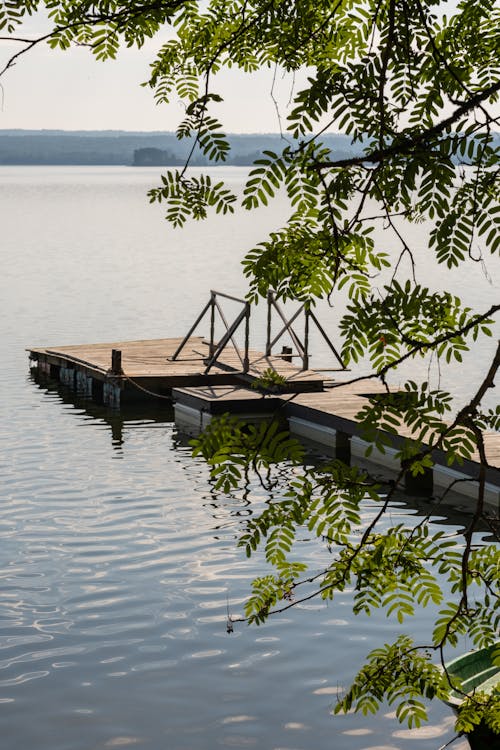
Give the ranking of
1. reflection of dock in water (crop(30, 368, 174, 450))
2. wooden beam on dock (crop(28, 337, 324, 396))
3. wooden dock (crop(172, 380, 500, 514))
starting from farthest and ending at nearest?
wooden beam on dock (crop(28, 337, 324, 396))
reflection of dock in water (crop(30, 368, 174, 450))
wooden dock (crop(172, 380, 500, 514))

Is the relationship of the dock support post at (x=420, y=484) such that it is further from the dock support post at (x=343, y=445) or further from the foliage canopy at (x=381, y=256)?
the foliage canopy at (x=381, y=256)

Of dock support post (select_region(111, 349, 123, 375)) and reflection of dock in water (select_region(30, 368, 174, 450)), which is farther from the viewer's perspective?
dock support post (select_region(111, 349, 123, 375))

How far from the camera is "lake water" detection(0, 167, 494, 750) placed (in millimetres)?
11453

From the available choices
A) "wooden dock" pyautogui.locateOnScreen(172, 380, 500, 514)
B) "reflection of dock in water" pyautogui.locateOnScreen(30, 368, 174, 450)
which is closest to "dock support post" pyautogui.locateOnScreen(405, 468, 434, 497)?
"wooden dock" pyautogui.locateOnScreen(172, 380, 500, 514)

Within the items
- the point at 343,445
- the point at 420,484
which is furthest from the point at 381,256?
the point at 343,445

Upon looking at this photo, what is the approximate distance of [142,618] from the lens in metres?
14.2

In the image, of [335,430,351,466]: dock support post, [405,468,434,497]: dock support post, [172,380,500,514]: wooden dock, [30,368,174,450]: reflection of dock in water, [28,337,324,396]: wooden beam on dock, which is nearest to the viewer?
[405,468,434,497]: dock support post

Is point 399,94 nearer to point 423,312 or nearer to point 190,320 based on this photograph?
point 423,312

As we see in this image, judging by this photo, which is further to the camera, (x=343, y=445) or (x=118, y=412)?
(x=118, y=412)

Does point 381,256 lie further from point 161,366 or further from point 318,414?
point 161,366

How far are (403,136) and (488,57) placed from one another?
1.10m

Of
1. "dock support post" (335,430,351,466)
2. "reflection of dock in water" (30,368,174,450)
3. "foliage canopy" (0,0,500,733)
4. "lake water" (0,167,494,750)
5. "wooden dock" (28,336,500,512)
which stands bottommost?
"lake water" (0,167,494,750)

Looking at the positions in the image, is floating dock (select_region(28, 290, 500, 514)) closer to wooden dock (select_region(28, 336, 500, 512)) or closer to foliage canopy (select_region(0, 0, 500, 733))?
wooden dock (select_region(28, 336, 500, 512))

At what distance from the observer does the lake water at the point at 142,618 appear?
11.5 metres
